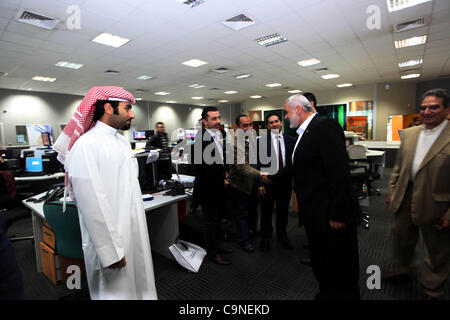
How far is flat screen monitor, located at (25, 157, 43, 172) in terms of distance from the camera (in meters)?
4.12

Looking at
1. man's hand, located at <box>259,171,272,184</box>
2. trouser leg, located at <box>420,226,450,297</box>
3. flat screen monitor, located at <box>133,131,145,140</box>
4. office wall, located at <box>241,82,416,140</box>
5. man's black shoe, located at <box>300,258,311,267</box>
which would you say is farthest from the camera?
office wall, located at <box>241,82,416,140</box>

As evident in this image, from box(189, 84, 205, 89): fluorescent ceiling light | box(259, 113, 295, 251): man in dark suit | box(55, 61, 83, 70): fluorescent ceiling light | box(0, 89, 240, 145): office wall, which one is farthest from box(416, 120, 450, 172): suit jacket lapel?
box(0, 89, 240, 145): office wall

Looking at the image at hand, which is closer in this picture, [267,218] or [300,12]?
[267,218]

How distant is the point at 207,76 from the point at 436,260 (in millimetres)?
7299

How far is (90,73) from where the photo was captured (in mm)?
6719

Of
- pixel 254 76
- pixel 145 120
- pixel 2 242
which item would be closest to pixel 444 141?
pixel 2 242

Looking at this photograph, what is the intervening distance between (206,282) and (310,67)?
274 inches

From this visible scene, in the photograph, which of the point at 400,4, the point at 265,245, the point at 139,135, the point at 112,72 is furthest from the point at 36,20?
the point at 139,135

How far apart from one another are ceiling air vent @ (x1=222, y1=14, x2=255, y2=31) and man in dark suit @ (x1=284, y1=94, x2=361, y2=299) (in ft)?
10.4

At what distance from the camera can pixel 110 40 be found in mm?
4637

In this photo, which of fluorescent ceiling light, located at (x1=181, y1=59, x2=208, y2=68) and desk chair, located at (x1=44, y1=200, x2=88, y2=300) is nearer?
desk chair, located at (x1=44, y1=200, x2=88, y2=300)

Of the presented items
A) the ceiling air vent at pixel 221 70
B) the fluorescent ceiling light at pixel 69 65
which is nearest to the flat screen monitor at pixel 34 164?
the fluorescent ceiling light at pixel 69 65

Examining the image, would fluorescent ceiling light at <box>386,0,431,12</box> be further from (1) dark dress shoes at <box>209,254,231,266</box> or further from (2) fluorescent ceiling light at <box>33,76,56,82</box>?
Result: (2) fluorescent ceiling light at <box>33,76,56,82</box>
